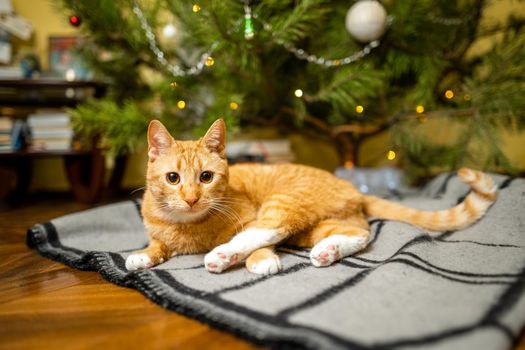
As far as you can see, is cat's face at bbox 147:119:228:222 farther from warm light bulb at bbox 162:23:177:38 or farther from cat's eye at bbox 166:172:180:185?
warm light bulb at bbox 162:23:177:38

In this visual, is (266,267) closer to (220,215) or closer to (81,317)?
(220,215)

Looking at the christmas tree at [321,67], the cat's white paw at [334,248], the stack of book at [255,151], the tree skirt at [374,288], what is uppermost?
the christmas tree at [321,67]

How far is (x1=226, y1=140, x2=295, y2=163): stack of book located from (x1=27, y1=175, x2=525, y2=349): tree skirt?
768 millimetres

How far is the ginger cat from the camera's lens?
2.77 feet

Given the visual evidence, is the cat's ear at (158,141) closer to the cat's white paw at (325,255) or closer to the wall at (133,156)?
the cat's white paw at (325,255)

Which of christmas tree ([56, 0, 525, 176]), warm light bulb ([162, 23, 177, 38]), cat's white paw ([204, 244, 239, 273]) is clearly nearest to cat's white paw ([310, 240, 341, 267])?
cat's white paw ([204, 244, 239, 273])

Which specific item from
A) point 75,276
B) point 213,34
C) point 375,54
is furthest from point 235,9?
point 75,276

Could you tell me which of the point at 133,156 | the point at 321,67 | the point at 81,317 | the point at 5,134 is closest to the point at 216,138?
the point at 81,317

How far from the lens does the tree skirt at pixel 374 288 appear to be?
0.52 meters

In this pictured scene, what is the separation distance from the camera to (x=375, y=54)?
147 cm

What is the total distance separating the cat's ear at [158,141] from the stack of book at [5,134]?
135 cm

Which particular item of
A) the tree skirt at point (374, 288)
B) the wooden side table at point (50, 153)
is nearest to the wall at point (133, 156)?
the wooden side table at point (50, 153)

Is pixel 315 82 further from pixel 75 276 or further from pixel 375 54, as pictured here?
pixel 75 276

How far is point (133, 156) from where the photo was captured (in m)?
2.38
